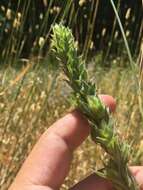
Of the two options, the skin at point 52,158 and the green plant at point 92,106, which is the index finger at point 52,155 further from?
the green plant at point 92,106

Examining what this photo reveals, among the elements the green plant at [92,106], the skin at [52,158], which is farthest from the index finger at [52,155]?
the green plant at [92,106]

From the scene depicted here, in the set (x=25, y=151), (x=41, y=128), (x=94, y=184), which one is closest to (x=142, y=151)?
(x=94, y=184)

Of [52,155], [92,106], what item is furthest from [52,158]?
[92,106]

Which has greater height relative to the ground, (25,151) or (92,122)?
(92,122)

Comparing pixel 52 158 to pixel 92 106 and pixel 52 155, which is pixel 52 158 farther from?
pixel 92 106

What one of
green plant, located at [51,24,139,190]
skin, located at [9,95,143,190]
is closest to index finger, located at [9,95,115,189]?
skin, located at [9,95,143,190]

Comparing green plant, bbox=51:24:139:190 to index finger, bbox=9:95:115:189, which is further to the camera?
index finger, bbox=9:95:115:189

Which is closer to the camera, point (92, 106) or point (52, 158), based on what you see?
point (92, 106)

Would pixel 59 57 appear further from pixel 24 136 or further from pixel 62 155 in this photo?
pixel 24 136

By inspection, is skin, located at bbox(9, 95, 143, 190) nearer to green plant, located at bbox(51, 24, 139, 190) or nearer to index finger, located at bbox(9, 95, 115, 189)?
index finger, located at bbox(9, 95, 115, 189)
